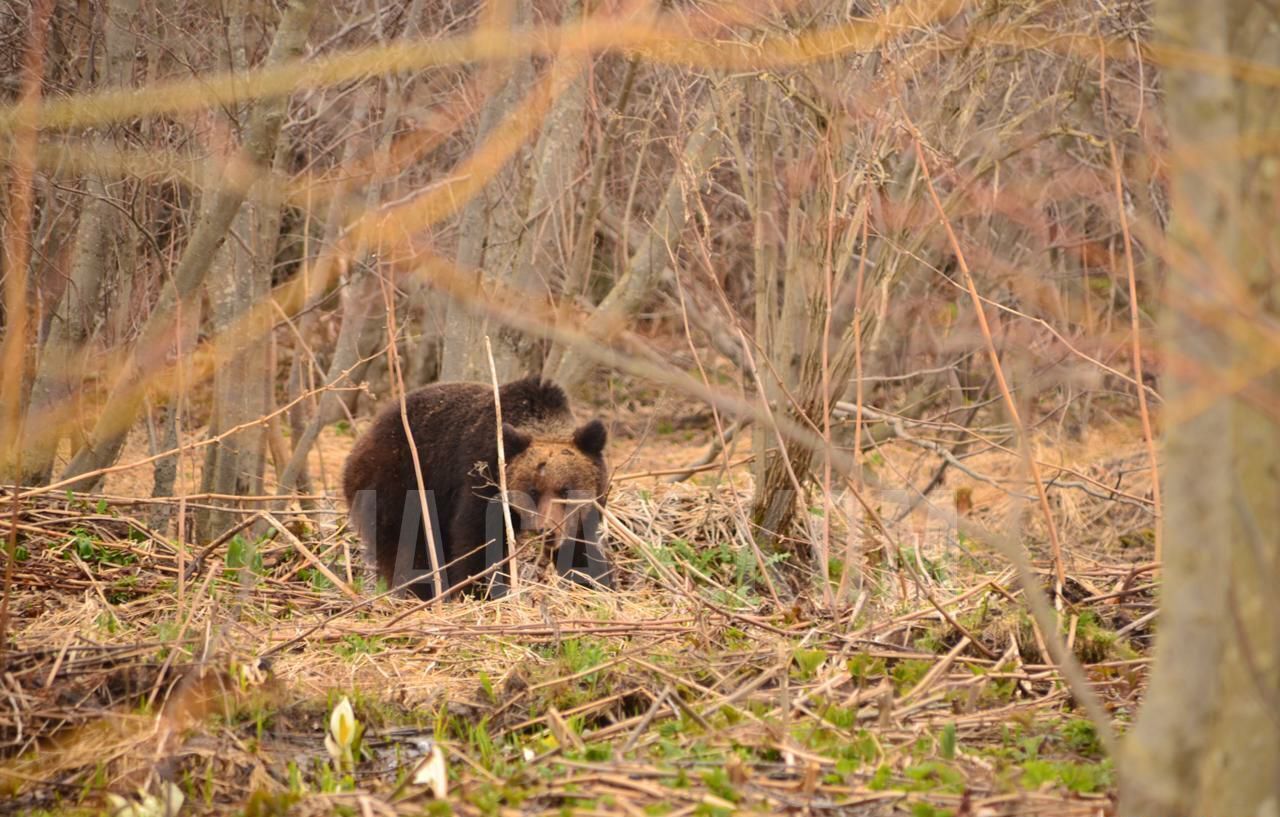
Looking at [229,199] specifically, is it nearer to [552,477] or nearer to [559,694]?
[552,477]

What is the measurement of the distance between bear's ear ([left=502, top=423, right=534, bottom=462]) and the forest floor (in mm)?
1262

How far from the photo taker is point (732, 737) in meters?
4.02

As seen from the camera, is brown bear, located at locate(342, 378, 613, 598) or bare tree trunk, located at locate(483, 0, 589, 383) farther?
bare tree trunk, located at locate(483, 0, 589, 383)

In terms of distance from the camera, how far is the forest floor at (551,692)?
144 inches

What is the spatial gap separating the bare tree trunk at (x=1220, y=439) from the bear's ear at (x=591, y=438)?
205 inches

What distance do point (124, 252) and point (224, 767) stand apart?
5.32m

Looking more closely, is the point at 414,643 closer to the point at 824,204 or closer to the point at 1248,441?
the point at 824,204

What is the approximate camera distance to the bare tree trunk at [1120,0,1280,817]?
2.58m

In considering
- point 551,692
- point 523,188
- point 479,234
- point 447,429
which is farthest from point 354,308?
point 551,692

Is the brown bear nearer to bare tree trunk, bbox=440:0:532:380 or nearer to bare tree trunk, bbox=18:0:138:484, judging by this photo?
bare tree trunk, bbox=440:0:532:380

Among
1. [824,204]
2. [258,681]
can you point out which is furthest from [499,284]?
[258,681]

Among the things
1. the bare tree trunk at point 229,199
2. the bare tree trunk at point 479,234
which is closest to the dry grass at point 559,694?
the bare tree trunk at point 229,199

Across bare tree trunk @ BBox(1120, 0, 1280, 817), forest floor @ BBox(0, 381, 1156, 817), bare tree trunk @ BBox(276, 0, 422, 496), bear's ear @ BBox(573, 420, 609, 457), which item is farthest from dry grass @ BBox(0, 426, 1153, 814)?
bare tree trunk @ BBox(276, 0, 422, 496)

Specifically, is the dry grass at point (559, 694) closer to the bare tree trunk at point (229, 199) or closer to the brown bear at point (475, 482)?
the brown bear at point (475, 482)
